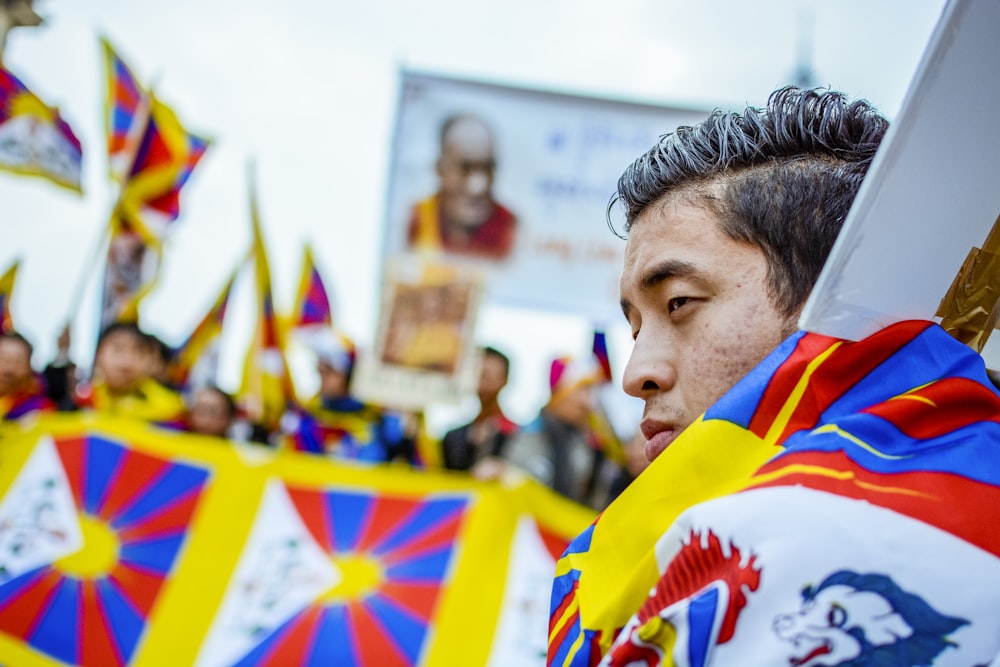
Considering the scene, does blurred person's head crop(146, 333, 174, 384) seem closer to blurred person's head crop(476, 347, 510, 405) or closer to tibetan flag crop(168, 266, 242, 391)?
tibetan flag crop(168, 266, 242, 391)

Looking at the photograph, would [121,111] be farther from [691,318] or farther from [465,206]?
[691,318]

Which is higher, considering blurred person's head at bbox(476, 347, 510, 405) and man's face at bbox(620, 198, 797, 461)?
blurred person's head at bbox(476, 347, 510, 405)

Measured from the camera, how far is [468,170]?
7254mm

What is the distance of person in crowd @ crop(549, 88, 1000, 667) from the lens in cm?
66

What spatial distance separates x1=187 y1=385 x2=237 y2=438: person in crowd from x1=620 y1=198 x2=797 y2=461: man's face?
491 centimetres

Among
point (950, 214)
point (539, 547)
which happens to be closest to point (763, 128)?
point (950, 214)

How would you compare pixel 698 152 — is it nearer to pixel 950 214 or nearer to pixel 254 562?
pixel 950 214

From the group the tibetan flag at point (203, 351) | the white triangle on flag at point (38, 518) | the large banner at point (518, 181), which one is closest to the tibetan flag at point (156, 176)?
the tibetan flag at point (203, 351)

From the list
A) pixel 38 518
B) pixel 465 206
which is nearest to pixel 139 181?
pixel 465 206

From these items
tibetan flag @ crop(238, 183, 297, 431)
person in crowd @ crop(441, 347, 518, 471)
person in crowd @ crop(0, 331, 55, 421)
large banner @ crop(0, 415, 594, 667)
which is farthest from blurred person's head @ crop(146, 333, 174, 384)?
person in crowd @ crop(441, 347, 518, 471)

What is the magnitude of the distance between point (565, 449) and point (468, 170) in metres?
2.85

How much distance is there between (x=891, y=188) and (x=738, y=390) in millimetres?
237

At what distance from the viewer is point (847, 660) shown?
65 cm

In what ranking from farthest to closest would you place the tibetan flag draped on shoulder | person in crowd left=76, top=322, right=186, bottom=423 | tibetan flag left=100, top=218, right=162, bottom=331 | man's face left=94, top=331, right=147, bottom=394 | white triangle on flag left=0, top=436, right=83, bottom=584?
tibetan flag left=100, top=218, right=162, bottom=331 < man's face left=94, top=331, right=147, bottom=394 < person in crowd left=76, top=322, right=186, bottom=423 < white triangle on flag left=0, top=436, right=83, bottom=584 < the tibetan flag draped on shoulder
